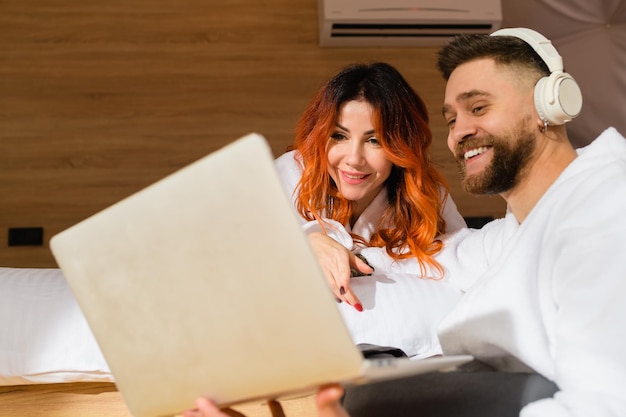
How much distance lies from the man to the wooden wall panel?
182cm

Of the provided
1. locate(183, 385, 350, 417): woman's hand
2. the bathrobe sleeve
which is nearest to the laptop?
locate(183, 385, 350, 417): woman's hand

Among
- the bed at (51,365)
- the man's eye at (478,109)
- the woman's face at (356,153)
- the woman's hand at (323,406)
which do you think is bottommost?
the bed at (51,365)

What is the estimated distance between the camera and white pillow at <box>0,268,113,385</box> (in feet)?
4.62

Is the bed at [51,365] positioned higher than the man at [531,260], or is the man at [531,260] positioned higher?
the man at [531,260]

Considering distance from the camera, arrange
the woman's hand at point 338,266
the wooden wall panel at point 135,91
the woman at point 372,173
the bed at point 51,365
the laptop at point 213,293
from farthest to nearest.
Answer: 1. the wooden wall panel at point 135,91
2. the woman at point 372,173
3. the woman's hand at point 338,266
4. the bed at point 51,365
5. the laptop at point 213,293

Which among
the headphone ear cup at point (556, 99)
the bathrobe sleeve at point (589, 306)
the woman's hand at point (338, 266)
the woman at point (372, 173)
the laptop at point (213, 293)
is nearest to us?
the laptop at point (213, 293)

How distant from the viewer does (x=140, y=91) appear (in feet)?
10.1

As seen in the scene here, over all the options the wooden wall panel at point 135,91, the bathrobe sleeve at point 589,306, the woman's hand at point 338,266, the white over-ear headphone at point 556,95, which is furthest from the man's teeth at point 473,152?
the wooden wall panel at point 135,91

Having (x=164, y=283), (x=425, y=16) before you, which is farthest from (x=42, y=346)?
(x=425, y=16)

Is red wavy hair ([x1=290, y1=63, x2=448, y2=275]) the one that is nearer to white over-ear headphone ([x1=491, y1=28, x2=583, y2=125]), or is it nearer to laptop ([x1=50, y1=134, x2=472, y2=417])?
white over-ear headphone ([x1=491, y1=28, x2=583, y2=125])

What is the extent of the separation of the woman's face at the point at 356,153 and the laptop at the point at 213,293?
963 mm

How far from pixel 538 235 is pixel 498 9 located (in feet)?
7.47

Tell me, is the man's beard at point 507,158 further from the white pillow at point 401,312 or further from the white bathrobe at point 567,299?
the white pillow at point 401,312

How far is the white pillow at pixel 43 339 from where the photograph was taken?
4.62ft
